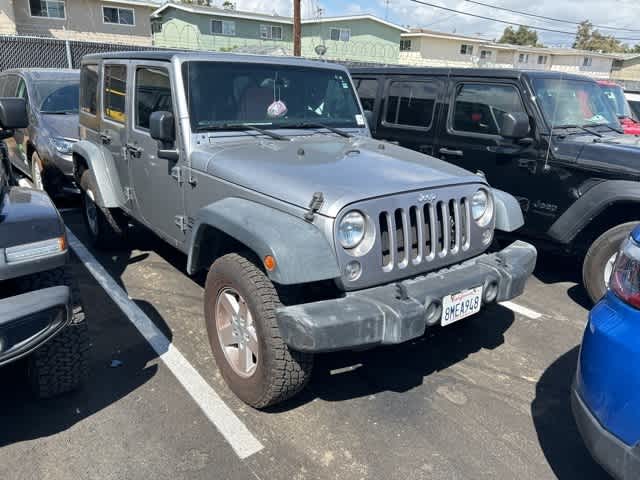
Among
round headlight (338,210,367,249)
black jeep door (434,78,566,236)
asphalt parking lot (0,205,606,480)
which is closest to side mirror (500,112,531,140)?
black jeep door (434,78,566,236)

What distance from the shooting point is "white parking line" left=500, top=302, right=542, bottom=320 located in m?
4.38

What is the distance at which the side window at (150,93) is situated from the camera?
373 centimetres

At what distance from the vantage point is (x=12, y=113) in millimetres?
3457

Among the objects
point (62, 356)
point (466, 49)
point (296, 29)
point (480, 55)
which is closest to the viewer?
point (62, 356)

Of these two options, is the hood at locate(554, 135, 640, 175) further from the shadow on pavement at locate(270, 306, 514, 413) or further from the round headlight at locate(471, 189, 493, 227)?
the round headlight at locate(471, 189, 493, 227)

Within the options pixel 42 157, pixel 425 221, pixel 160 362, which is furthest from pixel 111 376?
pixel 42 157

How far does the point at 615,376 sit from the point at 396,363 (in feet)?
6.01

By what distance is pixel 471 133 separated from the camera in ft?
17.7

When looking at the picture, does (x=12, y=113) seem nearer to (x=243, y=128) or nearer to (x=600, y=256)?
(x=243, y=128)

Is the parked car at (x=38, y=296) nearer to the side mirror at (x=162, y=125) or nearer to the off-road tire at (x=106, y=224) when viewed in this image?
the side mirror at (x=162, y=125)

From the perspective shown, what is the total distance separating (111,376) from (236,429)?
1017 millimetres

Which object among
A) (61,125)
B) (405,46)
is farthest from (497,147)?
(405,46)

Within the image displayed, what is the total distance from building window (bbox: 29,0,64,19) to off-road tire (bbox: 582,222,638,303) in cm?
3008

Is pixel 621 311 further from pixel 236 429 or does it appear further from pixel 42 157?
pixel 42 157
